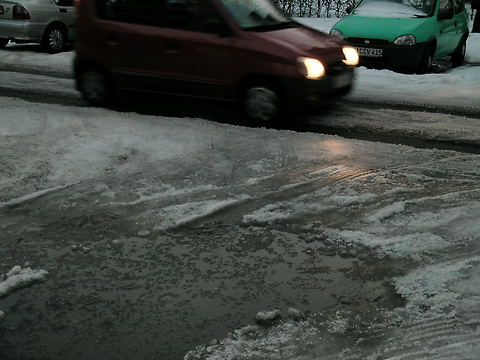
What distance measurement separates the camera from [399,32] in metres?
10.4

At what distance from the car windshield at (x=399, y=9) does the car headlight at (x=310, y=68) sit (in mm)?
4971

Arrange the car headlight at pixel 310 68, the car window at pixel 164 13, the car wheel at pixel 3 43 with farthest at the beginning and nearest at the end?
the car wheel at pixel 3 43
the car window at pixel 164 13
the car headlight at pixel 310 68

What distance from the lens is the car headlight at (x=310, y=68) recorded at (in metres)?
6.71

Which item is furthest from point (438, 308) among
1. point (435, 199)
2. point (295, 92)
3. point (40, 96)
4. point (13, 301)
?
point (40, 96)

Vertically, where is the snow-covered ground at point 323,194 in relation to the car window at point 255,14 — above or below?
below

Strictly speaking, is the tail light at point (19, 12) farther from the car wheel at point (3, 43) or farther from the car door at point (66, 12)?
the car wheel at point (3, 43)

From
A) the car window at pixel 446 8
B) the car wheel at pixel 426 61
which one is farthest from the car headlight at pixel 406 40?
the car window at pixel 446 8

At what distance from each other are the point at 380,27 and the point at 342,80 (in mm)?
3917

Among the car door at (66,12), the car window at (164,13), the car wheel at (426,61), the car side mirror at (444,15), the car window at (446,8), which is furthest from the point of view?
the car door at (66,12)

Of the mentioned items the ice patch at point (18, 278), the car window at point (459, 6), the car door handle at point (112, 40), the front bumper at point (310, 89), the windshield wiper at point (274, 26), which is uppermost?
the car window at point (459, 6)

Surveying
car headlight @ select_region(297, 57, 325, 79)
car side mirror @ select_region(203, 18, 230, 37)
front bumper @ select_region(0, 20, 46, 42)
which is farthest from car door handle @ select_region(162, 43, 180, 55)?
front bumper @ select_region(0, 20, 46, 42)

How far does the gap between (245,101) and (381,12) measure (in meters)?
5.41

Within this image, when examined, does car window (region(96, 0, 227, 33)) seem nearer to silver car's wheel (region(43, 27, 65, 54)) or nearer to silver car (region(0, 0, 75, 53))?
silver car (region(0, 0, 75, 53))

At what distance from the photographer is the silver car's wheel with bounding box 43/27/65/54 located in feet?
44.1
